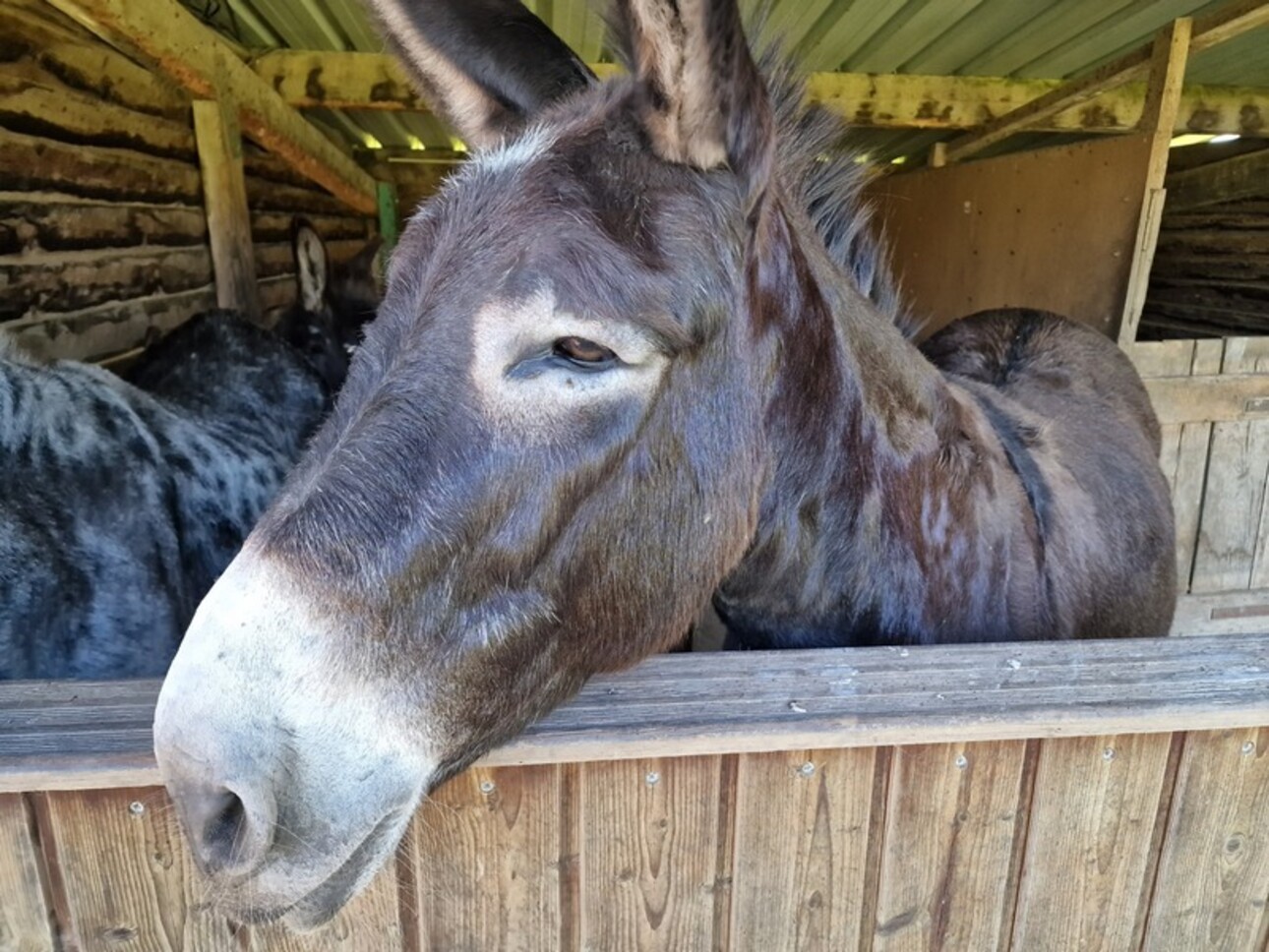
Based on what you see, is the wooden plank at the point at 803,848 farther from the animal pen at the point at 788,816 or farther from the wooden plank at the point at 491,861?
the wooden plank at the point at 491,861

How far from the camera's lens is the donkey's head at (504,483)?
813mm

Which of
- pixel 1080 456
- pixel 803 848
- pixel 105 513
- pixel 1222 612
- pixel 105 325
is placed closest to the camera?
pixel 803 848

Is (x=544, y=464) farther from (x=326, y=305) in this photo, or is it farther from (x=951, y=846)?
(x=326, y=305)

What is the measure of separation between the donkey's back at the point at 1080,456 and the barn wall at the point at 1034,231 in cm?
58

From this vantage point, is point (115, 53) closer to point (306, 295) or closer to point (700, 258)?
point (306, 295)

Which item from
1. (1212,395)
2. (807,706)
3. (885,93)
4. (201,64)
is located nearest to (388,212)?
(201,64)

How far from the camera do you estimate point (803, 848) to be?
123 centimetres

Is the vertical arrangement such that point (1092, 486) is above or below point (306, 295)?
below

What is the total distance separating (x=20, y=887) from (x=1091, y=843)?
1590mm

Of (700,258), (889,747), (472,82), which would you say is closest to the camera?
(700,258)

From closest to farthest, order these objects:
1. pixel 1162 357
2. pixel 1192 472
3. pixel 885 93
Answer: pixel 1162 357, pixel 1192 472, pixel 885 93

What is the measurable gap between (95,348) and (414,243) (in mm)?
2764

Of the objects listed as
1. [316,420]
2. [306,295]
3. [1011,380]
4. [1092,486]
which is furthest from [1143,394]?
[306,295]

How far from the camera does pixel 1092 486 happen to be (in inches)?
81.8
